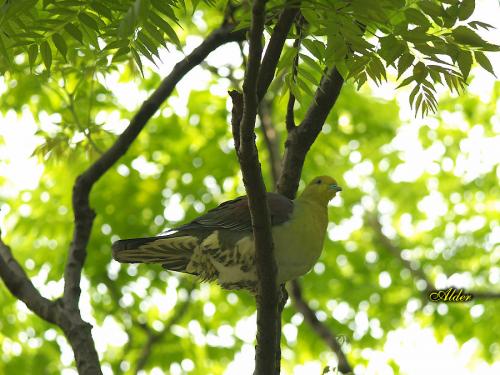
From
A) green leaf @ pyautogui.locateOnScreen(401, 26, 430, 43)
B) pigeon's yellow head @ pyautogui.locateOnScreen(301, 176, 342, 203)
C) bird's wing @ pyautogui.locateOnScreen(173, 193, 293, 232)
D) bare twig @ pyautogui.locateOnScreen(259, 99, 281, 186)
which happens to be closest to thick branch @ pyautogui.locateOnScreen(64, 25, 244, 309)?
bird's wing @ pyautogui.locateOnScreen(173, 193, 293, 232)

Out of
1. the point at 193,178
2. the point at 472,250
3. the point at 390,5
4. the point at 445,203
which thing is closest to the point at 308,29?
the point at 390,5

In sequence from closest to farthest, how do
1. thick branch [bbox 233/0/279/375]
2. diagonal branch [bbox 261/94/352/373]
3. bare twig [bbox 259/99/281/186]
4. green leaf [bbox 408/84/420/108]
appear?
thick branch [bbox 233/0/279/375] < green leaf [bbox 408/84/420/108] < diagonal branch [bbox 261/94/352/373] < bare twig [bbox 259/99/281/186]

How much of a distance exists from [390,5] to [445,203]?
306 inches

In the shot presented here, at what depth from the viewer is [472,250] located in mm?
9539

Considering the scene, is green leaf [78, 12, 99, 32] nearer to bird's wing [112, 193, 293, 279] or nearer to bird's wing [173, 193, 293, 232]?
bird's wing [112, 193, 293, 279]

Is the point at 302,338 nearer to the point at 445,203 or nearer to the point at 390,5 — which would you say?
the point at 445,203

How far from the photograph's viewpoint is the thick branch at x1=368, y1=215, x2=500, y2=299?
827cm

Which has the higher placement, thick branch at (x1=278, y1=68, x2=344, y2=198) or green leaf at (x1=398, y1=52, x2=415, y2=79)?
thick branch at (x1=278, y1=68, x2=344, y2=198)

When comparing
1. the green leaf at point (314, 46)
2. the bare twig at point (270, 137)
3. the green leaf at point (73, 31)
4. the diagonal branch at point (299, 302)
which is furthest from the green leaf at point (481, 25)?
the bare twig at point (270, 137)

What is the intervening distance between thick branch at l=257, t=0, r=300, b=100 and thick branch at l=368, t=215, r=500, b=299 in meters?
5.71

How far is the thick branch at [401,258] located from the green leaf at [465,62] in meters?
5.21

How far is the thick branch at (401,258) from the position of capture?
8272 millimetres

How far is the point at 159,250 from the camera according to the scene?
4.72 m

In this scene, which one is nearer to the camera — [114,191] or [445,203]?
[114,191]
